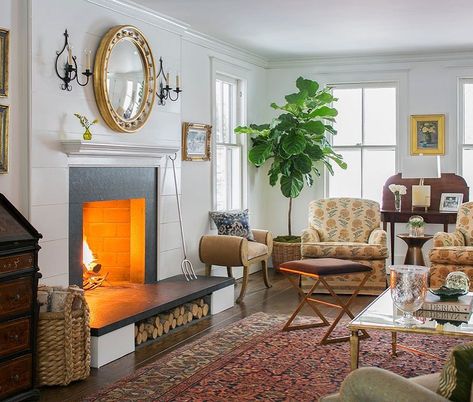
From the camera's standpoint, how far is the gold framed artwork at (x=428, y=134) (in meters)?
8.18

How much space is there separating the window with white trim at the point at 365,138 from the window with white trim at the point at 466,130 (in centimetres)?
74

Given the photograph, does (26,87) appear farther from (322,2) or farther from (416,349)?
(416,349)

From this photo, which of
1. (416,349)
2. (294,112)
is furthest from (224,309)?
(294,112)

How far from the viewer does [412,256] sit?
7379 mm

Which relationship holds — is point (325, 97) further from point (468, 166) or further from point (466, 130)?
point (468, 166)

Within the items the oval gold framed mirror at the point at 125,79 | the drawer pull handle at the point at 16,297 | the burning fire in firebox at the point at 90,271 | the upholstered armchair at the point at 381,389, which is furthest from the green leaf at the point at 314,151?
the upholstered armchair at the point at 381,389

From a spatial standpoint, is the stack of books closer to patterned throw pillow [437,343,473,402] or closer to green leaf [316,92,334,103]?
patterned throw pillow [437,343,473,402]

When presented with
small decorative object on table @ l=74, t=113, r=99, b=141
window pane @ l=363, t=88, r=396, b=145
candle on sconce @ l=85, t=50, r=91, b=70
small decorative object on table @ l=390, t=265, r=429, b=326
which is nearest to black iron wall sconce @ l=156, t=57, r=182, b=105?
candle on sconce @ l=85, t=50, r=91, b=70

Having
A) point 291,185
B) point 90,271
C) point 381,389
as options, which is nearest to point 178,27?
point 291,185

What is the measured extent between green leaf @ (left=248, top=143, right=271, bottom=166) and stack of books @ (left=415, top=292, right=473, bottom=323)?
13.2 feet

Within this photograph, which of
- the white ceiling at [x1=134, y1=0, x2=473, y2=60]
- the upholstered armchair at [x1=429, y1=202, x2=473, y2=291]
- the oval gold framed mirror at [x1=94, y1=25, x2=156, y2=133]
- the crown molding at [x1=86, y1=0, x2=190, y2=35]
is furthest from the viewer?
the upholstered armchair at [x1=429, y1=202, x2=473, y2=291]

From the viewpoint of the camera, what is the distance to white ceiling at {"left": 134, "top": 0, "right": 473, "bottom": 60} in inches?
229

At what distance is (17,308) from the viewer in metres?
3.78

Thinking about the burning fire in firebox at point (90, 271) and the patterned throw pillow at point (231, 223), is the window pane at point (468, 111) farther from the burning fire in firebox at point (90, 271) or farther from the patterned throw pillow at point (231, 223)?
the burning fire in firebox at point (90, 271)
